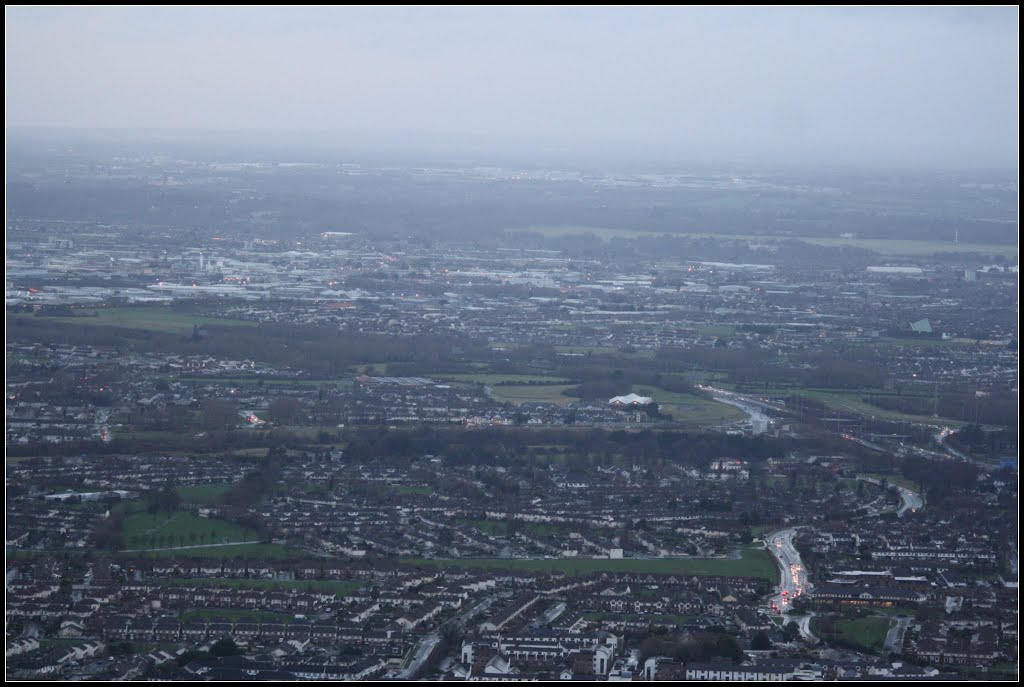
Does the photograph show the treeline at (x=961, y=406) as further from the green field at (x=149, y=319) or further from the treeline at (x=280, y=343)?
the green field at (x=149, y=319)

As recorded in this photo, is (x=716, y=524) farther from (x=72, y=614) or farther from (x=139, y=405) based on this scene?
(x=139, y=405)

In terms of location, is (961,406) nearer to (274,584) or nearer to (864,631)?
(864,631)

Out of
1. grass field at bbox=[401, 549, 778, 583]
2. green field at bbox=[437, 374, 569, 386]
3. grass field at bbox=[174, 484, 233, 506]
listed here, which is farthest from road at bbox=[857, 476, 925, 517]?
green field at bbox=[437, 374, 569, 386]

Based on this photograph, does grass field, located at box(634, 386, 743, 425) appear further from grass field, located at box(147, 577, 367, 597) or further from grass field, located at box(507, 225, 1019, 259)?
grass field, located at box(507, 225, 1019, 259)

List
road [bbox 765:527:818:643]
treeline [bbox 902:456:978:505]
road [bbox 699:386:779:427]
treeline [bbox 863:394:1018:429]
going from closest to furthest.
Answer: road [bbox 765:527:818:643] < treeline [bbox 902:456:978:505] < road [bbox 699:386:779:427] < treeline [bbox 863:394:1018:429]

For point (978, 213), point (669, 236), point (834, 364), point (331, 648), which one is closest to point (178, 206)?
point (669, 236)

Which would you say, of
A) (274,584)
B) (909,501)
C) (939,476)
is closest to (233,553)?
(274,584)
